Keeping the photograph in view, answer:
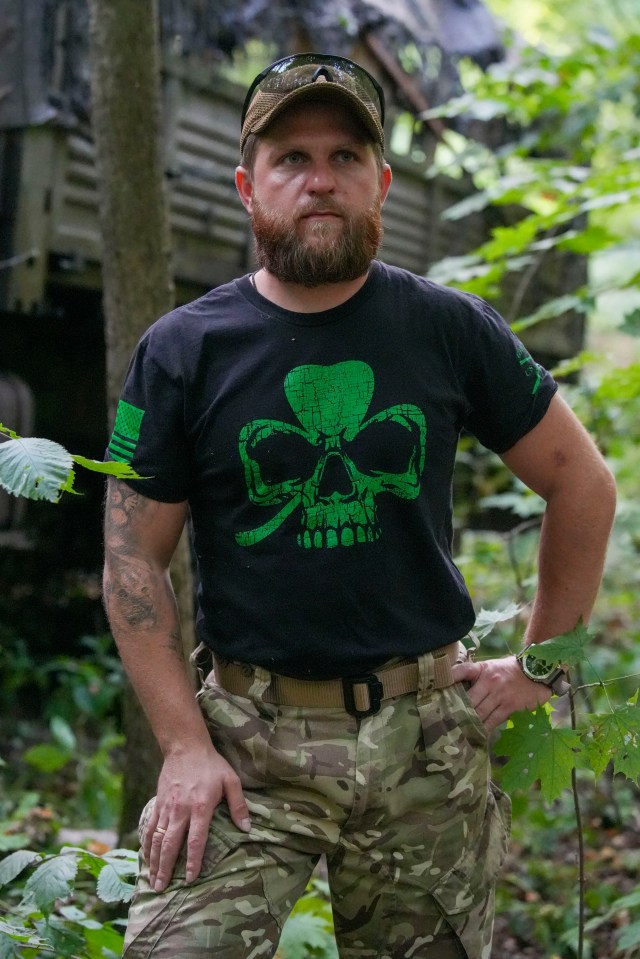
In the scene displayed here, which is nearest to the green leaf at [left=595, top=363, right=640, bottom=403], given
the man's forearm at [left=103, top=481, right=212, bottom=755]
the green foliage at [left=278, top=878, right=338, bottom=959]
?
the green foliage at [left=278, top=878, right=338, bottom=959]

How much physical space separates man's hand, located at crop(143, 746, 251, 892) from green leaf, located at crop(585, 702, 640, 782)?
85cm

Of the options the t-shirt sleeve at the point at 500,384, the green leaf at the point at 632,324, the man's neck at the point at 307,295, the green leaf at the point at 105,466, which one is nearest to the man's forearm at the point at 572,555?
the t-shirt sleeve at the point at 500,384

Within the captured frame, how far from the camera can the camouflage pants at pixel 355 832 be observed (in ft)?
7.05

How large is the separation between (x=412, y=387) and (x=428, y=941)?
48.0 inches

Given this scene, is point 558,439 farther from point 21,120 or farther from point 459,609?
point 21,120

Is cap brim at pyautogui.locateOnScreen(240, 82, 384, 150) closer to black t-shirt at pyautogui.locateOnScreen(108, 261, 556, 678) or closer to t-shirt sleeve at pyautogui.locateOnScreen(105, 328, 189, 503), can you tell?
black t-shirt at pyautogui.locateOnScreen(108, 261, 556, 678)

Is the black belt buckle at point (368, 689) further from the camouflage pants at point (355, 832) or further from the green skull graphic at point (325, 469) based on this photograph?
the green skull graphic at point (325, 469)

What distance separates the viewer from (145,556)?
231 cm

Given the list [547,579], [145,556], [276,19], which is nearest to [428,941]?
[547,579]

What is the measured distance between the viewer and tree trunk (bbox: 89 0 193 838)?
3246mm

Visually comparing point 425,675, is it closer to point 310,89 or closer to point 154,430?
point 154,430

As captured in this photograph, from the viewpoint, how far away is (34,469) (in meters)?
1.76

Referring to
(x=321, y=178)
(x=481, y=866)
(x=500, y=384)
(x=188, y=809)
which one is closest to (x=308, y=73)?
(x=321, y=178)

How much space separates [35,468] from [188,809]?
820mm
